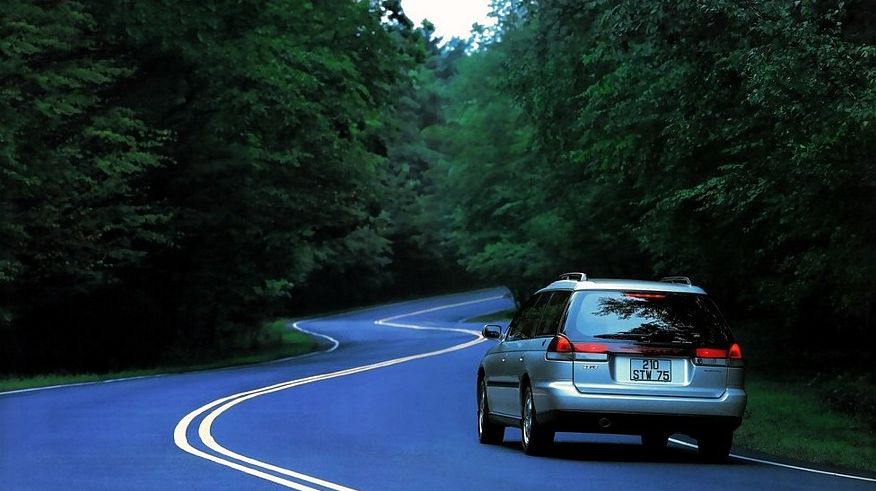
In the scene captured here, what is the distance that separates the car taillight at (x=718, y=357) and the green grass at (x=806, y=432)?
1.55 meters

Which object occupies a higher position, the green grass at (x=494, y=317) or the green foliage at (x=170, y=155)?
the green foliage at (x=170, y=155)

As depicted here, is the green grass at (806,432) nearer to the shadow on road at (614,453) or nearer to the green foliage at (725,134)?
the shadow on road at (614,453)

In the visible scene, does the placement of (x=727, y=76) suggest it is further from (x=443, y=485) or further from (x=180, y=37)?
(x=180, y=37)

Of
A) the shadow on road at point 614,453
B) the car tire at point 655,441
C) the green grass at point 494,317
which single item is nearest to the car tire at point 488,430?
the shadow on road at point 614,453

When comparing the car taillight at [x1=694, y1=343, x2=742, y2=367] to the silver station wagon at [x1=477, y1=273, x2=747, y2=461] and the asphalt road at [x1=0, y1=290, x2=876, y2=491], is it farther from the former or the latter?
the asphalt road at [x1=0, y1=290, x2=876, y2=491]

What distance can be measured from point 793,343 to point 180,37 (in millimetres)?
16892

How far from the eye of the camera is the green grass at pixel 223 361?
2738 cm

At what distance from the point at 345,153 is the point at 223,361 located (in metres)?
6.79

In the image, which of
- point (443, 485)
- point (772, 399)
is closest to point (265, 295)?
point (772, 399)

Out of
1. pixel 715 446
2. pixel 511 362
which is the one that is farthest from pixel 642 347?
pixel 511 362

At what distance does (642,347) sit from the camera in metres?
13.1

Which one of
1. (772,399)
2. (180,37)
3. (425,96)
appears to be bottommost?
(772,399)

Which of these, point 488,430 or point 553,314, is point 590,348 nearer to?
A: point 553,314

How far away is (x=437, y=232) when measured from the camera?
9831cm
